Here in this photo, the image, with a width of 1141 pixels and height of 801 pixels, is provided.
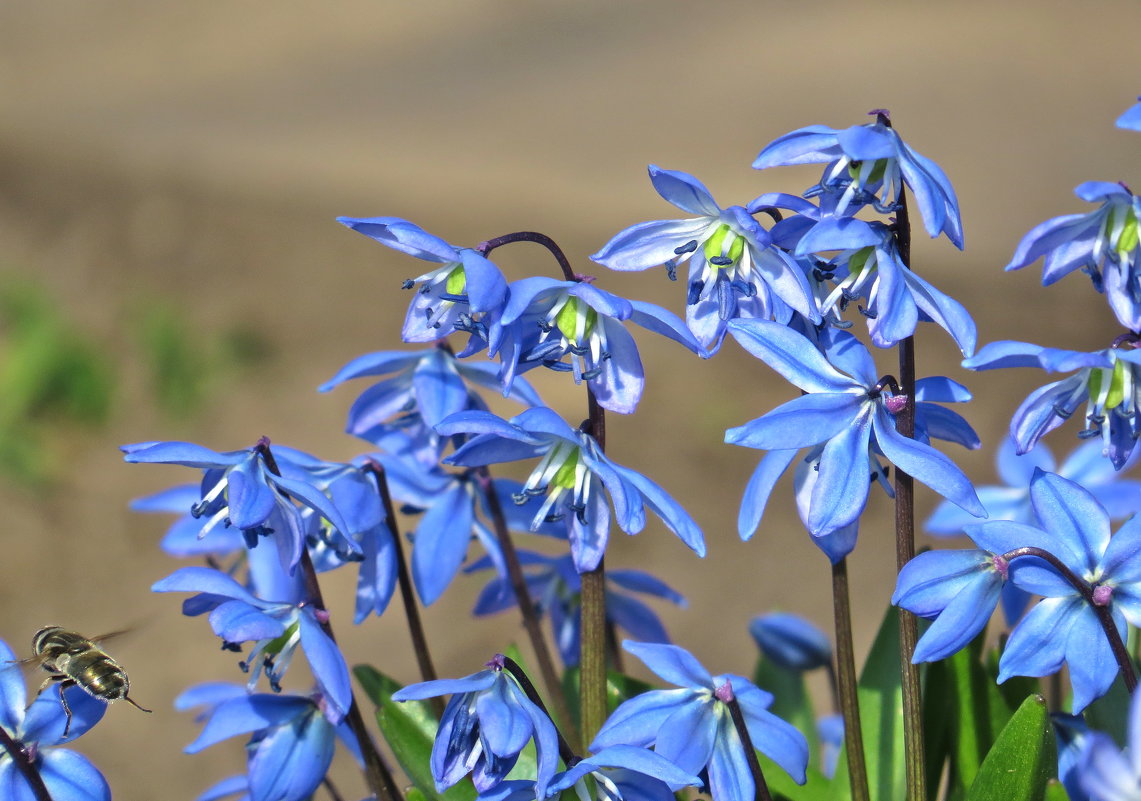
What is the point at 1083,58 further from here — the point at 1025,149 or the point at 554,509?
the point at 554,509

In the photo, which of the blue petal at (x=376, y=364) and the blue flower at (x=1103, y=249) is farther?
the blue petal at (x=376, y=364)

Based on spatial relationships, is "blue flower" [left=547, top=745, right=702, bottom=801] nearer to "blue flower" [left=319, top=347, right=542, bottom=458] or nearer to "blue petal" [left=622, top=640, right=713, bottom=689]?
"blue petal" [left=622, top=640, right=713, bottom=689]

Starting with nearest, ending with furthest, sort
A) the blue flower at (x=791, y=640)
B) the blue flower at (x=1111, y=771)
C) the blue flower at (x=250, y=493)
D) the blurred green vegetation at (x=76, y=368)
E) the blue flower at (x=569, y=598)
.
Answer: the blue flower at (x=1111, y=771), the blue flower at (x=250, y=493), the blue flower at (x=569, y=598), the blue flower at (x=791, y=640), the blurred green vegetation at (x=76, y=368)

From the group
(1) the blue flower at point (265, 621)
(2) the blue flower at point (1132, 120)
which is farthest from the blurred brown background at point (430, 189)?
(2) the blue flower at point (1132, 120)

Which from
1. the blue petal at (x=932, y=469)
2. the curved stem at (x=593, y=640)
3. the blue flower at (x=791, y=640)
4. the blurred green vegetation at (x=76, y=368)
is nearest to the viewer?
the blue petal at (x=932, y=469)

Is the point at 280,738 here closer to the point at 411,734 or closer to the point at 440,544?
the point at 411,734

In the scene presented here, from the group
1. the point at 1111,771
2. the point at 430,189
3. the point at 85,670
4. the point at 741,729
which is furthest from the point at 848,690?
the point at 430,189

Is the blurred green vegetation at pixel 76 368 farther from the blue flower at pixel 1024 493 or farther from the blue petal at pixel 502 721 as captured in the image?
the blue petal at pixel 502 721

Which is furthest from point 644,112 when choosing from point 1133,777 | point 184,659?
point 1133,777
